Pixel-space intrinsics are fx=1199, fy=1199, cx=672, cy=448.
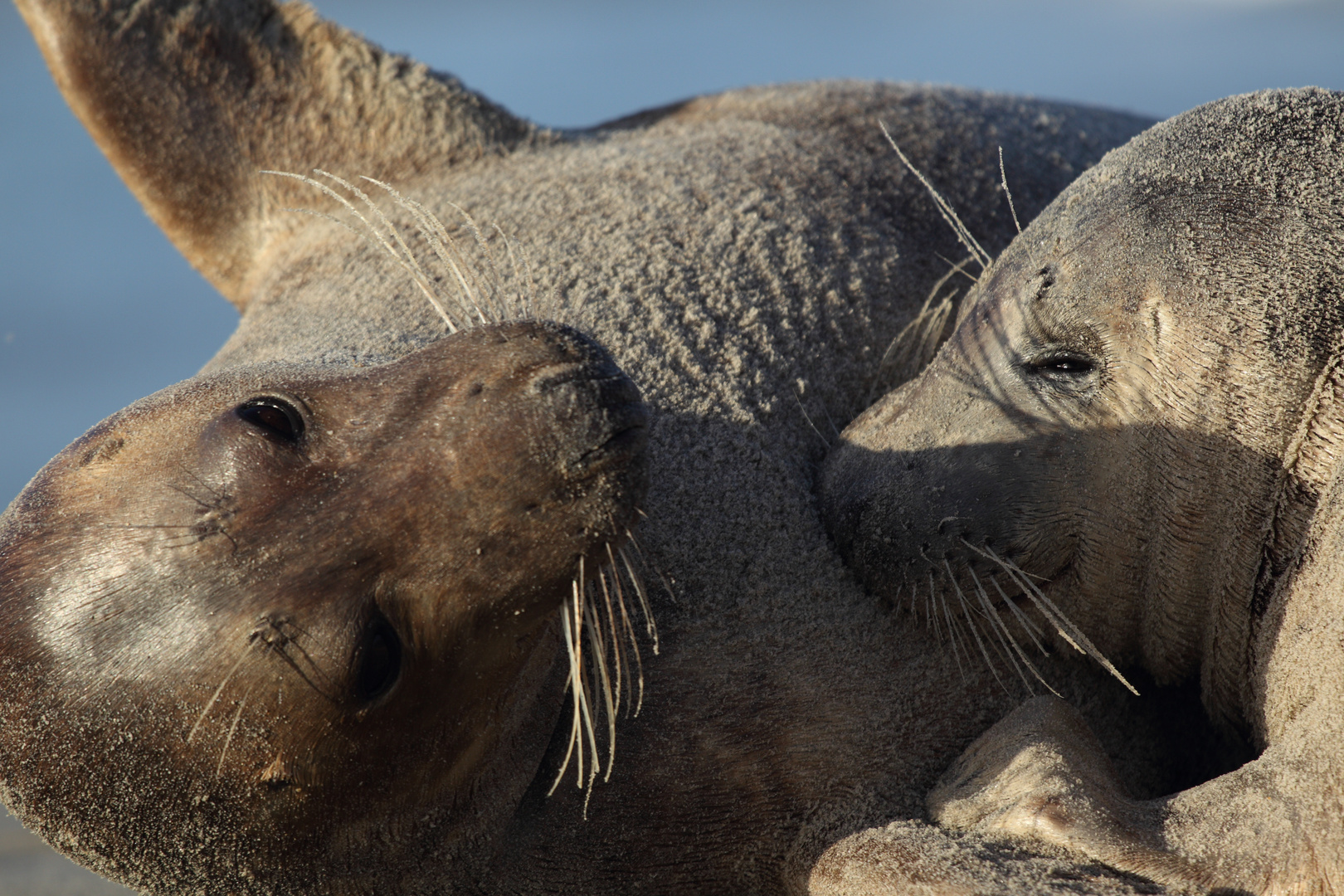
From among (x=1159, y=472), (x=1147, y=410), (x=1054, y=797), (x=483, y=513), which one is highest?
(x=483, y=513)

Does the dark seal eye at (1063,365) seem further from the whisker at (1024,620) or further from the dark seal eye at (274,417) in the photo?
the dark seal eye at (274,417)

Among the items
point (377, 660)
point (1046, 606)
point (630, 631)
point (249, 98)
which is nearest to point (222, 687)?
point (377, 660)

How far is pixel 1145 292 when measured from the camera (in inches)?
93.9

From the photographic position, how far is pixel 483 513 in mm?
1955

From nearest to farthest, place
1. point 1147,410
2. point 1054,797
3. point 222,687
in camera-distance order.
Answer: point 222,687, point 1054,797, point 1147,410

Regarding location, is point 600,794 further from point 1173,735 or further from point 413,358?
point 1173,735

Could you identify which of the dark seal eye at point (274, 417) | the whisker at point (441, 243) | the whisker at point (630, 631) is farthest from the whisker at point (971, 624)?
the dark seal eye at point (274, 417)

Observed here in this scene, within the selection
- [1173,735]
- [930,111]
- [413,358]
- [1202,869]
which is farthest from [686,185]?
[1202,869]

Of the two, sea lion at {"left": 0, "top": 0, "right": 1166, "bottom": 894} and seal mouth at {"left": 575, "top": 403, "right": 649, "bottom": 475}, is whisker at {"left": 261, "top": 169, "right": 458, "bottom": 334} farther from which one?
seal mouth at {"left": 575, "top": 403, "right": 649, "bottom": 475}

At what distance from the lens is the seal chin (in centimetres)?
189

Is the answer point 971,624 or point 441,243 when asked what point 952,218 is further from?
point 441,243

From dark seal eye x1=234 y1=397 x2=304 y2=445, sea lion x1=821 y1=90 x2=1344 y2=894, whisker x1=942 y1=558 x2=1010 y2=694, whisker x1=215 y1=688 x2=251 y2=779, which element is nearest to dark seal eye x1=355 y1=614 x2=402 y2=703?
whisker x1=215 y1=688 x2=251 y2=779

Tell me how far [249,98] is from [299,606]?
2.39 m

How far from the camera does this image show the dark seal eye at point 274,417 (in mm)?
2092
